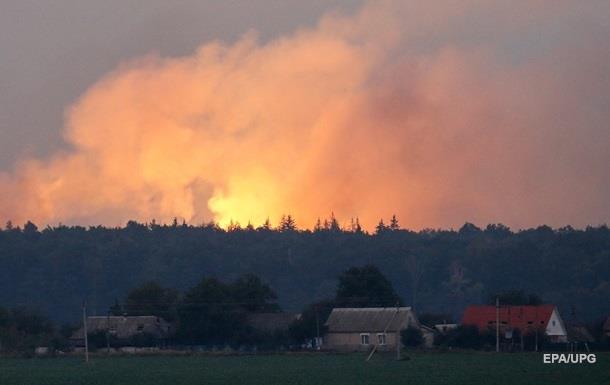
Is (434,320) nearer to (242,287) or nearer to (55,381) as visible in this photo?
(242,287)

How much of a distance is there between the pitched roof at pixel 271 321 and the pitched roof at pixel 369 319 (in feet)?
10.6

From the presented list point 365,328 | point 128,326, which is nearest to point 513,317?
point 365,328

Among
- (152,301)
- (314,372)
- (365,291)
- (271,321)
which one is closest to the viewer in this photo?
(314,372)

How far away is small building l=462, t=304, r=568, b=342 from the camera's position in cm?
10956

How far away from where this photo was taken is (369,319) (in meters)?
112

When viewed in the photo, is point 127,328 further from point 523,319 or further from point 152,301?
point 523,319

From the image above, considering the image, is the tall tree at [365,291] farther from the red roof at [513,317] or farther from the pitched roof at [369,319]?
the red roof at [513,317]

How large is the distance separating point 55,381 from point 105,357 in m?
A: 37.3

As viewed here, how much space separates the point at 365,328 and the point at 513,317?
1179cm

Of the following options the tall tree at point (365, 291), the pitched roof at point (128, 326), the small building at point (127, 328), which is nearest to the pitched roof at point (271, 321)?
the tall tree at point (365, 291)

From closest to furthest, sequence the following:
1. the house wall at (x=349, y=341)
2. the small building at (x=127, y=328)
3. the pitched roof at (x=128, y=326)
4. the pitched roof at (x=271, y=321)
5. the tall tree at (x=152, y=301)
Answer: the house wall at (x=349, y=341), the small building at (x=127, y=328), the pitched roof at (x=271, y=321), the pitched roof at (x=128, y=326), the tall tree at (x=152, y=301)

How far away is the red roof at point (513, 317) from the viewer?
111 meters

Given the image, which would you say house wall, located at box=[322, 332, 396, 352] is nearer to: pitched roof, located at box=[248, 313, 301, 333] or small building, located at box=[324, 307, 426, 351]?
small building, located at box=[324, 307, 426, 351]

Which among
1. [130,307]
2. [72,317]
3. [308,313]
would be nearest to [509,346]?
[308,313]
